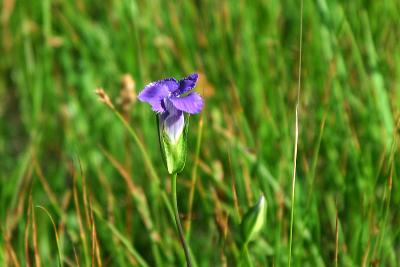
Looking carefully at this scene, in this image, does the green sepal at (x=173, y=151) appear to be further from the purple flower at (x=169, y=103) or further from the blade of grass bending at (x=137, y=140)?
the blade of grass bending at (x=137, y=140)

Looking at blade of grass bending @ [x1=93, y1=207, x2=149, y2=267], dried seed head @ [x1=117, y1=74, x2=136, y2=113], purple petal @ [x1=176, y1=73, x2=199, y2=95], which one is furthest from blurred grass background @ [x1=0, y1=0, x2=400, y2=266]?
purple petal @ [x1=176, y1=73, x2=199, y2=95]

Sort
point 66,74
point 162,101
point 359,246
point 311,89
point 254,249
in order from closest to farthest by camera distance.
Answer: point 162,101 → point 359,246 → point 254,249 → point 311,89 → point 66,74

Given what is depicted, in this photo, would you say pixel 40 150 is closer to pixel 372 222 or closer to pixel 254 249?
pixel 254 249

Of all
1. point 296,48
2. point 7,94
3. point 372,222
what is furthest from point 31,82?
point 372,222

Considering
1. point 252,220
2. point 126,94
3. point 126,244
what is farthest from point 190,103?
point 126,94

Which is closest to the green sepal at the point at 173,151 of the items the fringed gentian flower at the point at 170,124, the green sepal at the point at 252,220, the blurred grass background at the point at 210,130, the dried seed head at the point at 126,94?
the fringed gentian flower at the point at 170,124

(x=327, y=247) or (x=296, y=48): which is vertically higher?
(x=296, y=48)

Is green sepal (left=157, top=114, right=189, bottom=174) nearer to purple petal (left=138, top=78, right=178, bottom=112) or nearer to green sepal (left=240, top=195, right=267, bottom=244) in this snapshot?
purple petal (left=138, top=78, right=178, bottom=112)

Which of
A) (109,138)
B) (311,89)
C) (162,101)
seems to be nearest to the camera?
(162,101)
